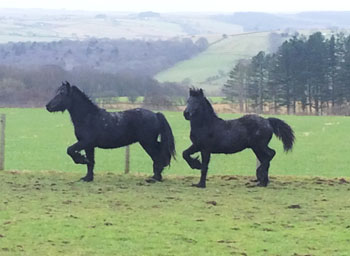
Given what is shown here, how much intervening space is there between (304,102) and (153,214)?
52.0 meters

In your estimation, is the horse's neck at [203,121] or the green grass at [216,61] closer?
the horse's neck at [203,121]

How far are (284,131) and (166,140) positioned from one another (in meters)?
2.31

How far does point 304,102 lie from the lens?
60.0 metres

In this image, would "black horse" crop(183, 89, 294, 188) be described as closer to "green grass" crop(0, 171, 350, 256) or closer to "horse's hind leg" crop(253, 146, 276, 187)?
"horse's hind leg" crop(253, 146, 276, 187)

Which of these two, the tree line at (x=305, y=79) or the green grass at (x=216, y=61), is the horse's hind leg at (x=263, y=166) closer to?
the tree line at (x=305, y=79)

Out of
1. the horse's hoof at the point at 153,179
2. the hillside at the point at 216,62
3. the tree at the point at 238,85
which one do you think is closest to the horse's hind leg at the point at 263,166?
the horse's hoof at the point at 153,179

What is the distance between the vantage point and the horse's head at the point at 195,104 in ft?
40.8

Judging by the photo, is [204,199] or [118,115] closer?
[204,199]

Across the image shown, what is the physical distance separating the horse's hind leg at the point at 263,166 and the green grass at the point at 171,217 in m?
0.23

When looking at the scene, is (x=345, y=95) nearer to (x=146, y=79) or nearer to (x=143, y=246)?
(x=146, y=79)

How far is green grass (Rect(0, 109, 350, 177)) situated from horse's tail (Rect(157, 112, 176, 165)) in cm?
A: 382

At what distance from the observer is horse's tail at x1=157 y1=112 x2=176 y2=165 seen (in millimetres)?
13289

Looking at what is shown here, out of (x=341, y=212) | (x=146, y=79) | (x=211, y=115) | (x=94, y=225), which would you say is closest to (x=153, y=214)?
(x=94, y=225)

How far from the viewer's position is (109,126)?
13211mm
